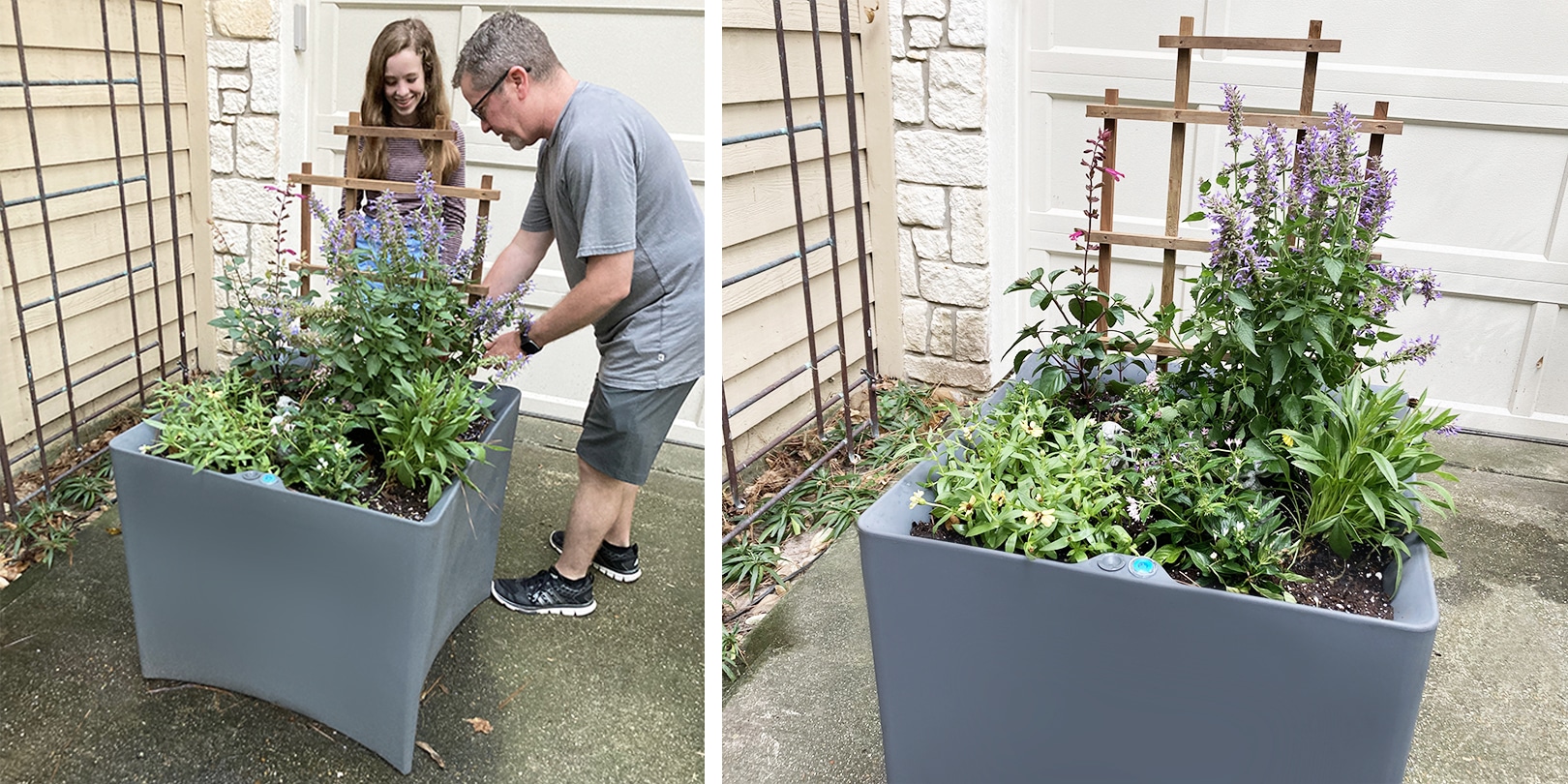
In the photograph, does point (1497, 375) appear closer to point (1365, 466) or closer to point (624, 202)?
point (1365, 466)

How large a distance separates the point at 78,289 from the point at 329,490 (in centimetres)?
123

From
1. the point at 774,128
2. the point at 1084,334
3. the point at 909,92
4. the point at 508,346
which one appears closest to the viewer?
the point at 1084,334

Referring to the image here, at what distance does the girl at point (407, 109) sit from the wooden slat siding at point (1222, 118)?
1.48 meters

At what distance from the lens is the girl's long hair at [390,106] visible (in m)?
2.58

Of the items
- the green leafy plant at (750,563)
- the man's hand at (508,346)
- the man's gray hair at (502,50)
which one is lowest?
the green leafy plant at (750,563)

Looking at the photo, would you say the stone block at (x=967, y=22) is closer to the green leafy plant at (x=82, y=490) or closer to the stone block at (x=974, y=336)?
the stone block at (x=974, y=336)

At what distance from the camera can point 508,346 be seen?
2.40m

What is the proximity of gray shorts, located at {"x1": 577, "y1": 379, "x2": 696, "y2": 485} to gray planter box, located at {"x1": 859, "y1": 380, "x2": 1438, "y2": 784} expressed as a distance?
0.92m

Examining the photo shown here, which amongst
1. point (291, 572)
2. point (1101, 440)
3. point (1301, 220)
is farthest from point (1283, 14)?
point (291, 572)

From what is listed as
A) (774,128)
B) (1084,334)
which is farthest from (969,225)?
(1084,334)

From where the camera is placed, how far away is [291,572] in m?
2.04

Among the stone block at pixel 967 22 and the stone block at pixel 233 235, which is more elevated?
the stone block at pixel 967 22

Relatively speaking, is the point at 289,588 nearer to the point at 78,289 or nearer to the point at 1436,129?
the point at 78,289

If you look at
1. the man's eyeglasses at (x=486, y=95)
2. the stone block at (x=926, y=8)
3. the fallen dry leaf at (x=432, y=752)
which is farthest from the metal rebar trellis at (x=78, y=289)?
the stone block at (x=926, y=8)
